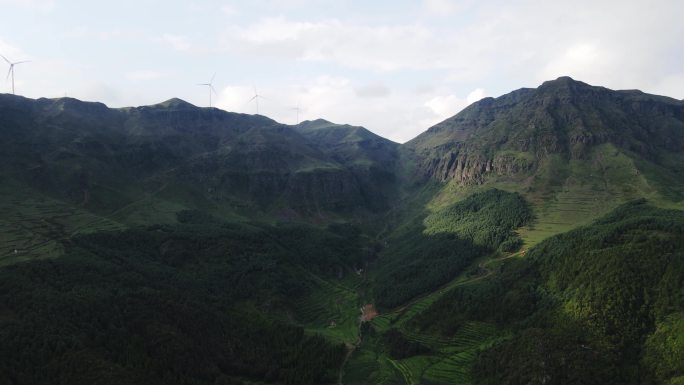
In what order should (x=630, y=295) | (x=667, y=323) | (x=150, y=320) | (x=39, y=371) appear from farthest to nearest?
(x=150, y=320)
(x=630, y=295)
(x=667, y=323)
(x=39, y=371)

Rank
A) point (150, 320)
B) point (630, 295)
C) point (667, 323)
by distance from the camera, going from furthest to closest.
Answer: point (150, 320)
point (630, 295)
point (667, 323)

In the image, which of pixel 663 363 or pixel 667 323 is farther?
pixel 667 323

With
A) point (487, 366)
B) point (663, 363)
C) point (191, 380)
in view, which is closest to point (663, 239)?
point (663, 363)

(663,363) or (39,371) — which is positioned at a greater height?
(663,363)

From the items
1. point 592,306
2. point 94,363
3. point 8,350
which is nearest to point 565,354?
point 592,306

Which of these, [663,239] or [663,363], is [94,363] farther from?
[663,239]

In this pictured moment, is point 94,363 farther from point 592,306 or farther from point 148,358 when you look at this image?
point 592,306

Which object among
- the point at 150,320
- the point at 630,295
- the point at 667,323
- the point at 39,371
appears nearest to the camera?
the point at 39,371

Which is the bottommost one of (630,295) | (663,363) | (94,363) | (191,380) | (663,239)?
(191,380)

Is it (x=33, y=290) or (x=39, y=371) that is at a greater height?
(x=33, y=290)
